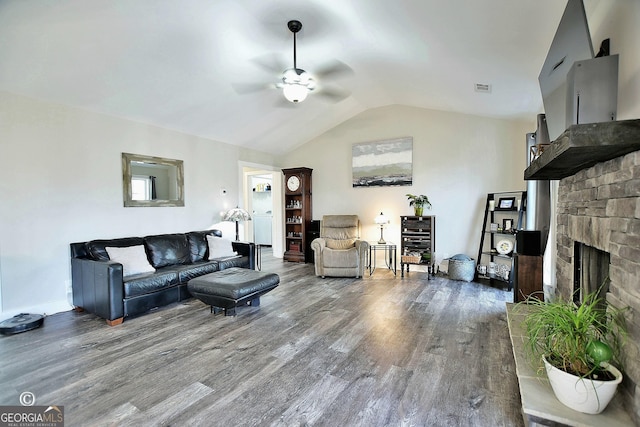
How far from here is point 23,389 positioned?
6.49 ft

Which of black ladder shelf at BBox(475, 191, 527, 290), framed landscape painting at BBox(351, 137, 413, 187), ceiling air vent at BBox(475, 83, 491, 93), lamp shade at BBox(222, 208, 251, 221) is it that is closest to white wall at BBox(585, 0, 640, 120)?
ceiling air vent at BBox(475, 83, 491, 93)

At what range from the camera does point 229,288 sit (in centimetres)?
308

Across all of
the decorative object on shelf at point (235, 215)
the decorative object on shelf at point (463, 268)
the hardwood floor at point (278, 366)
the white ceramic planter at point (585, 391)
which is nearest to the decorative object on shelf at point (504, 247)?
the decorative object on shelf at point (463, 268)

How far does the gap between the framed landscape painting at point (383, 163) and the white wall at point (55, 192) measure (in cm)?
365

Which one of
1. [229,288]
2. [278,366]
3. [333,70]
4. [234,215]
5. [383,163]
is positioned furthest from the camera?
[383,163]

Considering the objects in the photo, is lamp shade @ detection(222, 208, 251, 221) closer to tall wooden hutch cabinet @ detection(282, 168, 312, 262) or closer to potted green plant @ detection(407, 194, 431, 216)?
tall wooden hutch cabinet @ detection(282, 168, 312, 262)

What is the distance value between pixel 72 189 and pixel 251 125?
282 cm

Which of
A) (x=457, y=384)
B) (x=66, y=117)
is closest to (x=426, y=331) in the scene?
(x=457, y=384)

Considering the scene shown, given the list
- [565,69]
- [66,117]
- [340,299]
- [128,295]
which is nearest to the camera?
[565,69]

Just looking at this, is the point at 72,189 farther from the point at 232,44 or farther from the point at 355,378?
the point at 355,378

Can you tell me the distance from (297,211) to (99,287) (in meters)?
4.14

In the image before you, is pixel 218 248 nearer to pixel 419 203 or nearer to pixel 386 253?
pixel 386 253

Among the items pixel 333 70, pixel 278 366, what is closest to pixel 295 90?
pixel 333 70

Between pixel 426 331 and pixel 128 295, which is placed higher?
pixel 128 295
